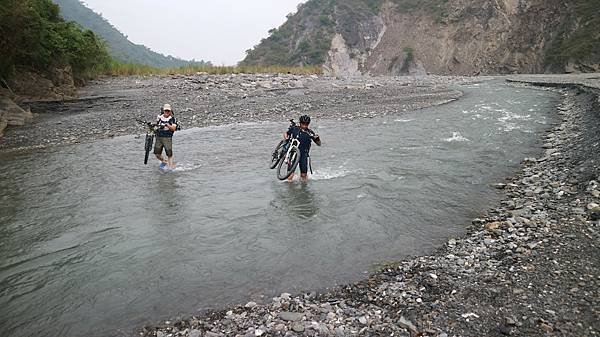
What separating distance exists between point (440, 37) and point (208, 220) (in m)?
96.2

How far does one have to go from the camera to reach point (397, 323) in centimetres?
509

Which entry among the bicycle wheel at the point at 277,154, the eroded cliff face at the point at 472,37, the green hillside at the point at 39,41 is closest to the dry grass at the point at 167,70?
the green hillside at the point at 39,41

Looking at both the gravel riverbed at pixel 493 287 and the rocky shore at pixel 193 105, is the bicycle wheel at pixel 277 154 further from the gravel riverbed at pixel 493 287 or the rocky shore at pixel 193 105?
the rocky shore at pixel 193 105

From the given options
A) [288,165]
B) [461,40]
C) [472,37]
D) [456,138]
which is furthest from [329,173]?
[461,40]

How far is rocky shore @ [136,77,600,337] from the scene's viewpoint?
4930mm

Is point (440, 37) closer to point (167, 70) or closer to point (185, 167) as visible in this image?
point (167, 70)

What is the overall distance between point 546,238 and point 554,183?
3627 millimetres

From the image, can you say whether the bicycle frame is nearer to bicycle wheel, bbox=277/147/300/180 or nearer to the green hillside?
bicycle wheel, bbox=277/147/300/180

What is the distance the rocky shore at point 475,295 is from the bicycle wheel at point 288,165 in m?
5.01

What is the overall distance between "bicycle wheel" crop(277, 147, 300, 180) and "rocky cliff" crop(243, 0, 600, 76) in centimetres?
5885

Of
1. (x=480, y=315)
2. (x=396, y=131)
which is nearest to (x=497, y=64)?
(x=396, y=131)

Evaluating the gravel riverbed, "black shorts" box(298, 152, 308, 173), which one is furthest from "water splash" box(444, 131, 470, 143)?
"black shorts" box(298, 152, 308, 173)

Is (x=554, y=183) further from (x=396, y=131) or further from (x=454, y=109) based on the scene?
(x=454, y=109)

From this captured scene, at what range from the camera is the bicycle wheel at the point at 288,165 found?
11.3m
